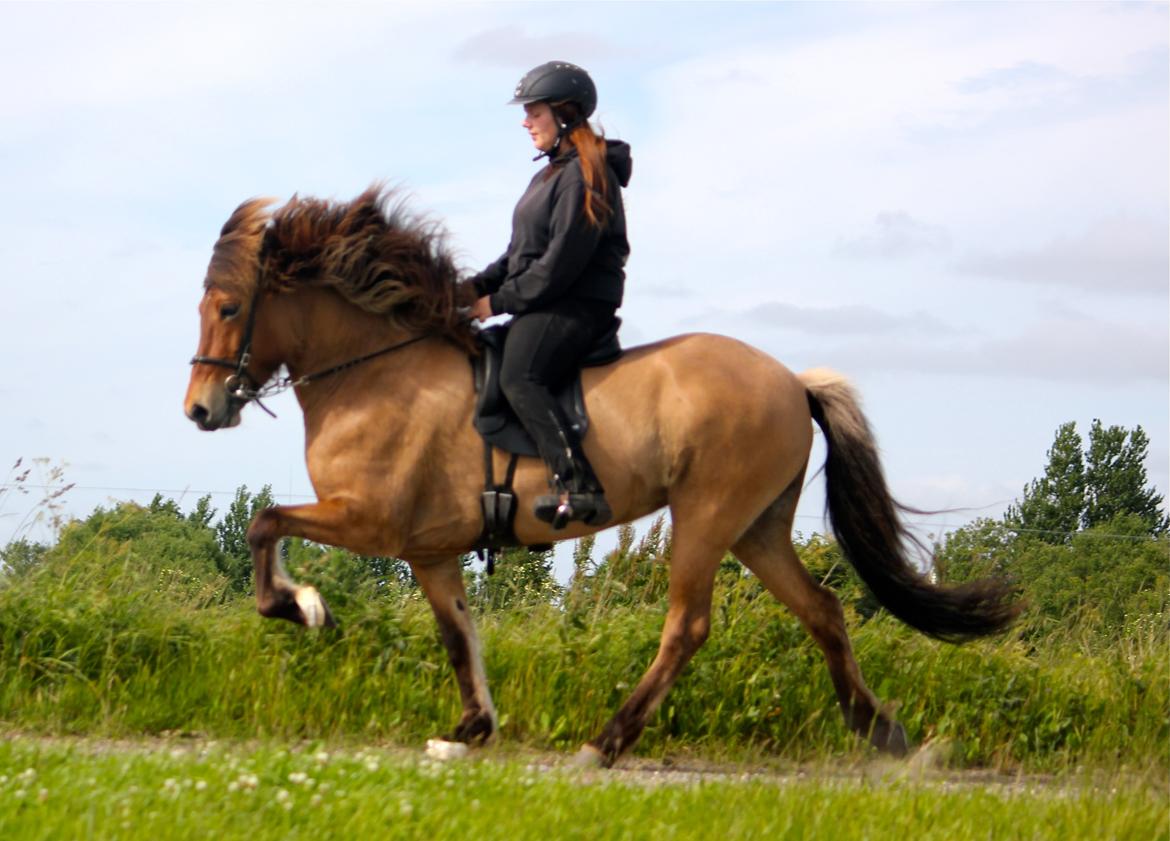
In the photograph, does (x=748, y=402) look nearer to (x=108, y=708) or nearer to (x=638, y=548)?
(x=638, y=548)

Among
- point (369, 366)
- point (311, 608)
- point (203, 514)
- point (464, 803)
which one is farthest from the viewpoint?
point (203, 514)

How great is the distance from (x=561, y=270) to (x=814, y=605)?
7.50 feet

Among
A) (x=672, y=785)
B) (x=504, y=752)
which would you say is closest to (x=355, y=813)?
(x=672, y=785)

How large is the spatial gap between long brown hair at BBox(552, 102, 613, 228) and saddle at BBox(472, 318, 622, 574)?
0.66m

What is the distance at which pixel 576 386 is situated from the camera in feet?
25.7

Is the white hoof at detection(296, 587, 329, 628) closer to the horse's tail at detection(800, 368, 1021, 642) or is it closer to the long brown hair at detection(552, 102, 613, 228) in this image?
the long brown hair at detection(552, 102, 613, 228)

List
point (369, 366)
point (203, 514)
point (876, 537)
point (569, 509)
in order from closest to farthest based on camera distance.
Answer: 1. point (569, 509)
2. point (369, 366)
3. point (876, 537)
4. point (203, 514)

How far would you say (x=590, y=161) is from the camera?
783cm

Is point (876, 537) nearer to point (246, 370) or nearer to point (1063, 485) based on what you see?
point (246, 370)

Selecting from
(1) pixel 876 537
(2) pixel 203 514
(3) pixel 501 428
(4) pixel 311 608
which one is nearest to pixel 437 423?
(3) pixel 501 428

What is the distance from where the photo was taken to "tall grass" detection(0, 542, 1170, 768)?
795 centimetres

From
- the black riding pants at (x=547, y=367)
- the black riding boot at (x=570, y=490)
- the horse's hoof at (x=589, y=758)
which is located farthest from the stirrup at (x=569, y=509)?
the horse's hoof at (x=589, y=758)

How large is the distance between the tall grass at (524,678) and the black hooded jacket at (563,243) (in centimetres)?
195

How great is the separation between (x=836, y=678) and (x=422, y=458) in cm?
251
